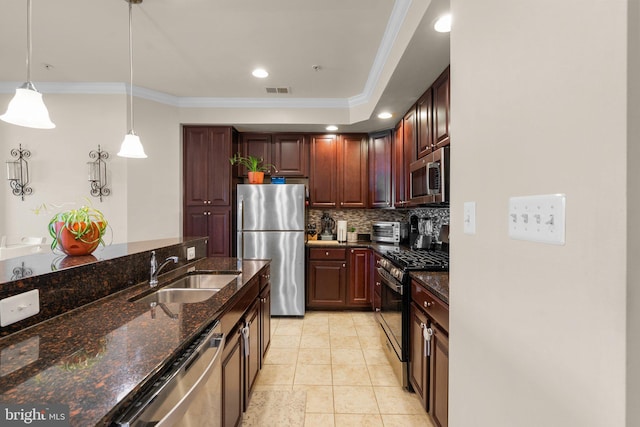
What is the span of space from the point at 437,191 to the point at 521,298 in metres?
1.40

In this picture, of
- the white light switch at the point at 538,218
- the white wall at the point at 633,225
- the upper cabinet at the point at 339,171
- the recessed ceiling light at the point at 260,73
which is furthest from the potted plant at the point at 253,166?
the white wall at the point at 633,225

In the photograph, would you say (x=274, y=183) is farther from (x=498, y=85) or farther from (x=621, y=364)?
(x=621, y=364)

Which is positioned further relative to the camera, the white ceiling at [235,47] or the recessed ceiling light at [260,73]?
the recessed ceiling light at [260,73]

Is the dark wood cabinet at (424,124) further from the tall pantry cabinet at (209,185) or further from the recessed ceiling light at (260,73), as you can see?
the tall pantry cabinet at (209,185)

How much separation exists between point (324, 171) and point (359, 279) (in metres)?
1.49

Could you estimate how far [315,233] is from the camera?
4.18 meters

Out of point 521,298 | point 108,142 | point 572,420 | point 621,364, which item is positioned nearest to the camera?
point 621,364

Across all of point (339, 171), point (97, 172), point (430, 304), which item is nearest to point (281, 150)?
point (339, 171)

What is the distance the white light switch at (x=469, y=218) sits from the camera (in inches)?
39.9

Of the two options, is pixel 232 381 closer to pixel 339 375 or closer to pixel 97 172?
pixel 339 375

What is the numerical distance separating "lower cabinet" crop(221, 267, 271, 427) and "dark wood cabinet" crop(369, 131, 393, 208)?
2062mm

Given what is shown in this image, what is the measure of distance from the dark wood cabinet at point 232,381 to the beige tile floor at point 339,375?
1.25ft

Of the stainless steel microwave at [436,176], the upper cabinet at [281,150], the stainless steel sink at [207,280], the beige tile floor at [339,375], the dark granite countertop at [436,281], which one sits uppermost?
the upper cabinet at [281,150]

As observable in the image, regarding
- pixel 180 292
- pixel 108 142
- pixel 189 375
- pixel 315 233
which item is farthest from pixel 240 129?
pixel 189 375
